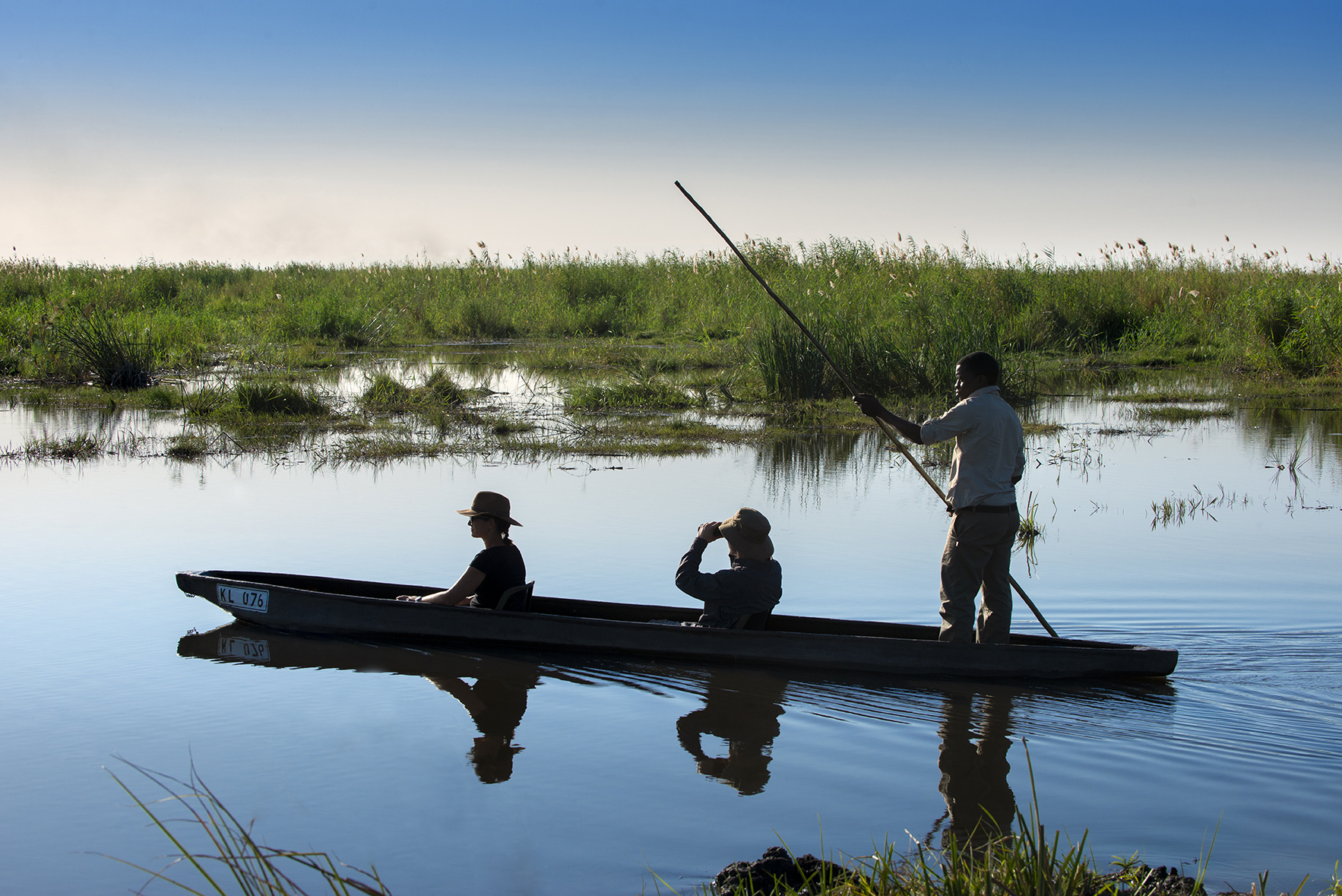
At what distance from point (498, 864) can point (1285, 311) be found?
64.0 ft

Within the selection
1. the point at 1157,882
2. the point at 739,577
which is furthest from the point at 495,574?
the point at 1157,882

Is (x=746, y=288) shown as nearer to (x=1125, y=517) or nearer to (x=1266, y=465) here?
(x=1266, y=465)

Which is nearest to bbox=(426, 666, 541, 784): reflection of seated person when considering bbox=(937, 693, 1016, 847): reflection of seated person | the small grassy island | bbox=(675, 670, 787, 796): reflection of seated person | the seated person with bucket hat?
bbox=(675, 670, 787, 796): reflection of seated person

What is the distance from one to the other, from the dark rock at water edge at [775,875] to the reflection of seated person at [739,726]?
1.04 metres

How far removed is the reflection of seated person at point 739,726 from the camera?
4.88m

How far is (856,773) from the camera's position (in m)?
4.82

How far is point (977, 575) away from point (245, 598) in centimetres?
414

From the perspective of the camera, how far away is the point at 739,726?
5.47 meters

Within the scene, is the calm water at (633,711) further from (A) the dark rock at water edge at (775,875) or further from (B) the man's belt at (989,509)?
(B) the man's belt at (989,509)

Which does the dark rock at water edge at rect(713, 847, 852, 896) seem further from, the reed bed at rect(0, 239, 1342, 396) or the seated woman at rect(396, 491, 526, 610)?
the reed bed at rect(0, 239, 1342, 396)

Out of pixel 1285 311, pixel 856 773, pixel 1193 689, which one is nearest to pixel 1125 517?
pixel 1193 689

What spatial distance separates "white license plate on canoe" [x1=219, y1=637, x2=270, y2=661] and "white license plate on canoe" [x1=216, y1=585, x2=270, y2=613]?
184 millimetres

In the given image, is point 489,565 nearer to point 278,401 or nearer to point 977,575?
point 977,575

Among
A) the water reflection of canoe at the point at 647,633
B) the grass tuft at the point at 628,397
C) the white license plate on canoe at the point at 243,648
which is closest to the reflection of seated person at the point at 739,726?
the water reflection of canoe at the point at 647,633
